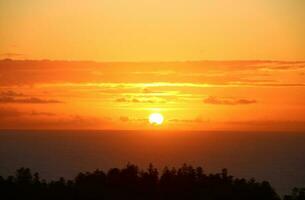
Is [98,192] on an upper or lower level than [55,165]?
lower

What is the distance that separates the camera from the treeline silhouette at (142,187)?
3353 cm

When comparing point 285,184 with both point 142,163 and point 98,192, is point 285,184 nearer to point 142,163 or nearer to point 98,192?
point 142,163

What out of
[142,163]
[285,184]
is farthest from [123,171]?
[142,163]

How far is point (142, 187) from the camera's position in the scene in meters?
35.4

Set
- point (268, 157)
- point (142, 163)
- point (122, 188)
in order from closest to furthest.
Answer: point (122, 188), point (142, 163), point (268, 157)

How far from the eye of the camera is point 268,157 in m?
110

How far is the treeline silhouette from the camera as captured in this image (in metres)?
33.5

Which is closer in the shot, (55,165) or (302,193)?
(302,193)

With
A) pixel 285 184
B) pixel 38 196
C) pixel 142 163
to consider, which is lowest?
pixel 38 196

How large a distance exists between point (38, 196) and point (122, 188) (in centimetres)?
420

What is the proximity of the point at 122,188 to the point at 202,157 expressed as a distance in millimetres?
68564

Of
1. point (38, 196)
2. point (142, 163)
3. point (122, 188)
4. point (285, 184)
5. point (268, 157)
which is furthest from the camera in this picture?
point (268, 157)

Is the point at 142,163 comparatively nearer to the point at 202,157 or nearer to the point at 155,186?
the point at 202,157

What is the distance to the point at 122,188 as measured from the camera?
35469mm
